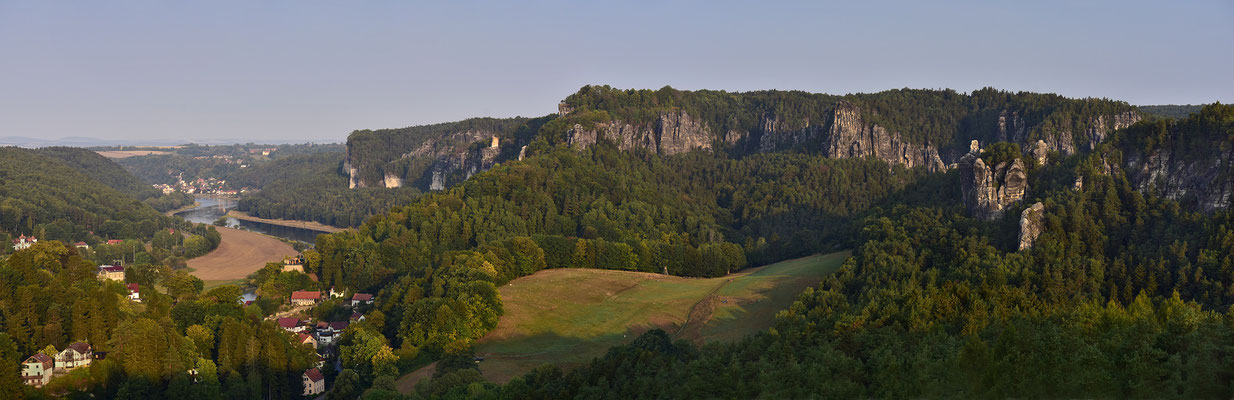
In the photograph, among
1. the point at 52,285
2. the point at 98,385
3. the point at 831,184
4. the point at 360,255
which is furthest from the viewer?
the point at 831,184

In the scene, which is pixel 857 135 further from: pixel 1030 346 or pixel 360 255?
pixel 1030 346

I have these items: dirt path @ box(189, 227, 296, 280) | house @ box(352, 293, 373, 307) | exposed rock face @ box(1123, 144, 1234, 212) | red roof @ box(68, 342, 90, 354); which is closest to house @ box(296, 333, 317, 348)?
house @ box(352, 293, 373, 307)

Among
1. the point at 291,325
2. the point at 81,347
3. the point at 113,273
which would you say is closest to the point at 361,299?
the point at 291,325

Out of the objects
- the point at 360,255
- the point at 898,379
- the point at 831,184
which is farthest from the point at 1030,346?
the point at 831,184

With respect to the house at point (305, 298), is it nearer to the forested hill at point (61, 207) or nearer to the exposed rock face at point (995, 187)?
the forested hill at point (61, 207)

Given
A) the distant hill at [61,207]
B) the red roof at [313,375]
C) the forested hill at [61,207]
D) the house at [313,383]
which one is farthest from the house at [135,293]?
the forested hill at [61,207]

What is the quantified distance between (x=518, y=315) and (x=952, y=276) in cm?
3819

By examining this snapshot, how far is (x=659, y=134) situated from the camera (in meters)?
183

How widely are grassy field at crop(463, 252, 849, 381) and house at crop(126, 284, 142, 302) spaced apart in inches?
1554

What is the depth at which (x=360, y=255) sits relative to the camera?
329 ft

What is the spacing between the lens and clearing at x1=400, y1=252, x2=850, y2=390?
64.8 metres

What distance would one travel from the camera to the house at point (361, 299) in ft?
283

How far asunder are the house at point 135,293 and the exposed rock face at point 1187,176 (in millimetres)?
97646

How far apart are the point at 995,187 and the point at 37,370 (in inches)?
3282
